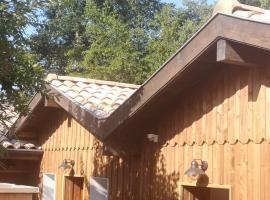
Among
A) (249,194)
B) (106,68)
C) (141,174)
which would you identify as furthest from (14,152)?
(106,68)

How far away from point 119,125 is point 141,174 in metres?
0.90

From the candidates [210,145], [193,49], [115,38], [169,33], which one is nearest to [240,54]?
[193,49]

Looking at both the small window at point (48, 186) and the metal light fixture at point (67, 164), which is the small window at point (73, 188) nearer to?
the metal light fixture at point (67, 164)

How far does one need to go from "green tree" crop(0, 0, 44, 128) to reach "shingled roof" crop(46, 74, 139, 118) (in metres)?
2.10

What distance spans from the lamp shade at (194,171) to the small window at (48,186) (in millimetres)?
4227

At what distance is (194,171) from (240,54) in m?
1.44

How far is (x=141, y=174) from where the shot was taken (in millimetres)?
6969

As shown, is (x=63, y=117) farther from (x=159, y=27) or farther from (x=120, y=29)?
(x=159, y=27)

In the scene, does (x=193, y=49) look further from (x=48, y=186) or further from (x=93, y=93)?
(x=48, y=186)

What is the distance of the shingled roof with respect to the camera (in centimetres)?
735

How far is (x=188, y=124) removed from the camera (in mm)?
6188

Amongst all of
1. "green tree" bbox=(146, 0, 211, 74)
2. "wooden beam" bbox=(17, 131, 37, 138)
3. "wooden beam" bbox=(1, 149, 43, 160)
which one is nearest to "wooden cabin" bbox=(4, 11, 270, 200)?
"wooden beam" bbox=(1, 149, 43, 160)

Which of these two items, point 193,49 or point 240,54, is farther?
point 193,49

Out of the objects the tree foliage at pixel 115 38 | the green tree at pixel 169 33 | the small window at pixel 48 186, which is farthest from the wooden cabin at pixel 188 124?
the green tree at pixel 169 33
